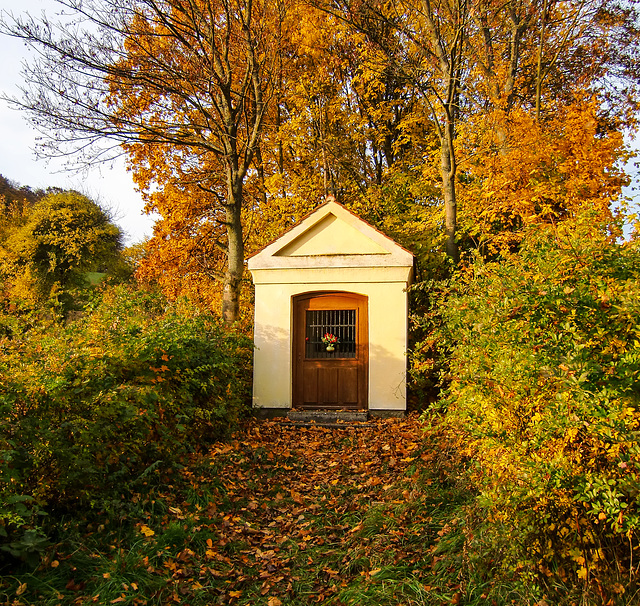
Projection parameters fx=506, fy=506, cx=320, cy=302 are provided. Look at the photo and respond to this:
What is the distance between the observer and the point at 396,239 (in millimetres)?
13500

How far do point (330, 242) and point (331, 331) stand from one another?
1.81 meters

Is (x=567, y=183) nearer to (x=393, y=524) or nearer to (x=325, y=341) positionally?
(x=325, y=341)

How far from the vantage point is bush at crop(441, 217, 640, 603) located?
294 centimetres

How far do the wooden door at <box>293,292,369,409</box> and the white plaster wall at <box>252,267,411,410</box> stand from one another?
205mm

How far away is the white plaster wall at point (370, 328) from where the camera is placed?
32.3 feet

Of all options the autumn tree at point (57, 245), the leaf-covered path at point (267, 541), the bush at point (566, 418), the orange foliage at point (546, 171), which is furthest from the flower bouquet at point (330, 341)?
the autumn tree at point (57, 245)

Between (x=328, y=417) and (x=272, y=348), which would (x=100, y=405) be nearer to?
(x=328, y=417)

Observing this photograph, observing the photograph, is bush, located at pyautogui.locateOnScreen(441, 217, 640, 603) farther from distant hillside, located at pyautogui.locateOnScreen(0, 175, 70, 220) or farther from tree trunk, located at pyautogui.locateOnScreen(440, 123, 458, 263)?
distant hillside, located at pyautogui.locateOnScreen(0, 175, 70, 220)

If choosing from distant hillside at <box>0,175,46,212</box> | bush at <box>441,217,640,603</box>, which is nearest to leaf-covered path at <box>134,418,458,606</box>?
bush at <box>441,217,640,603</box>

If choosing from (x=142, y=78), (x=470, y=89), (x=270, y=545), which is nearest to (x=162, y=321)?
(x=270, y=545)

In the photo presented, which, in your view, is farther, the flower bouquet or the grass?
the flower bouquet

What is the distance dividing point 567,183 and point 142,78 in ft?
32.0

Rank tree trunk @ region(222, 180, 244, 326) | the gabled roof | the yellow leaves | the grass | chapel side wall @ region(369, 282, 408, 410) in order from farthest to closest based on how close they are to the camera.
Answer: tree trunk @ region(222, 180, 244, 326), the gabled roof, chapel side wall @ region(369, 282, 408, 410), the yellow leaves, the grass

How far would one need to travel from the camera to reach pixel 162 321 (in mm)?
7848
